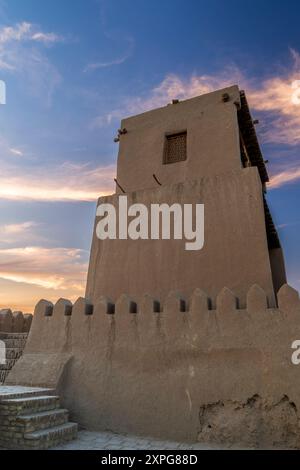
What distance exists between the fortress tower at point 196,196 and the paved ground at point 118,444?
101 inches

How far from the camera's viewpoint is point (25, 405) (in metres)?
4.96

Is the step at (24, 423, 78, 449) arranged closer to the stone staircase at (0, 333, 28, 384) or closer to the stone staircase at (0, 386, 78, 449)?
the stone staircase at (0, 386, 78, 449)

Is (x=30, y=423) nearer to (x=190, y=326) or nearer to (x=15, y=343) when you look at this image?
(x=190, y=326)

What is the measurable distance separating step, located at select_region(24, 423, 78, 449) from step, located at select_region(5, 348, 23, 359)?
10.9 ft

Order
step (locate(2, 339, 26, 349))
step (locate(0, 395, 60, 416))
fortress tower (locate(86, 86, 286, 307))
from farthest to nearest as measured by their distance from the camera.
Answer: step (locate(2, 339, 26, 349)) < fortress tower (locate(86, 86, 286, 307)) < step (locate(0, 395, 60, 416))

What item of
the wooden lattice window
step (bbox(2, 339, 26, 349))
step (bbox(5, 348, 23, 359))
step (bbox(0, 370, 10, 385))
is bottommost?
step (bbox(0, 370, 10, 385))

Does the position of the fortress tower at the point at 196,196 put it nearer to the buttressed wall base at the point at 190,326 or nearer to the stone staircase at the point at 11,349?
the buttressed wall base at the point at 190,326

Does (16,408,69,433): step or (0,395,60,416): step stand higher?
(0,395,60,416): step

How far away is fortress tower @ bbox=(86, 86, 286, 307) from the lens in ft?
22.3

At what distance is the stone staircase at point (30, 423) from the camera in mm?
4707

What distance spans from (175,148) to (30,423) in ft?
23.0

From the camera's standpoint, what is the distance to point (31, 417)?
15.9ft

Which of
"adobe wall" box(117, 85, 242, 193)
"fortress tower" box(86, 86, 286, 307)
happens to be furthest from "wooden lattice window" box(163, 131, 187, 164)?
"adobe wall" box(117, 85, 242, 193)
